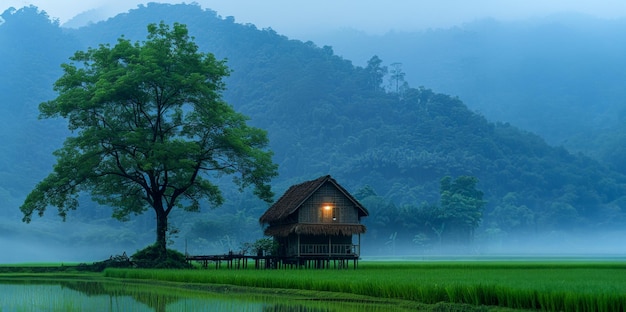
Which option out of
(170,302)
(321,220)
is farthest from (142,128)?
(170,302)

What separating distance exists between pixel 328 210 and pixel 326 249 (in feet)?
9.85

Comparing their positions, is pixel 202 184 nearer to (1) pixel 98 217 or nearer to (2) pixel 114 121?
(2) pixel 114 121

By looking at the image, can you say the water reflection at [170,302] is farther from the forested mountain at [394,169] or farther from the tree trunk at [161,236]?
the forested mountain at [394,169]

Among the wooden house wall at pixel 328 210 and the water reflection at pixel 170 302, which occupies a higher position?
the wooden house wall at pixel 328 210

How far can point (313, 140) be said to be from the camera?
18600cm

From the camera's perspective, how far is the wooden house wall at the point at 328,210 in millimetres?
48875

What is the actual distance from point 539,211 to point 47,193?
126m

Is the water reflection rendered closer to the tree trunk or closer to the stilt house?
the stilt house

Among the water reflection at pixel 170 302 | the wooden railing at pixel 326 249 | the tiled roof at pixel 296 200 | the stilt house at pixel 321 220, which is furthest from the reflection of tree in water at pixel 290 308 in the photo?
the wooden railing at pixel 326 249

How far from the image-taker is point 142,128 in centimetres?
4997

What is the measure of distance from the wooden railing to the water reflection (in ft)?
67.1

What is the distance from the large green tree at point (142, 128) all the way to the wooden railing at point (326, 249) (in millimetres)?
5286

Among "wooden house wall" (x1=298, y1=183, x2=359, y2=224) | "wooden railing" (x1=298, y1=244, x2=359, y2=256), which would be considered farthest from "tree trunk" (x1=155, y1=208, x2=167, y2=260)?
"wooden house wall" (x1=298, y1=183, x2=359, y2=224)

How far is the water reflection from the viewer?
21.5 m
